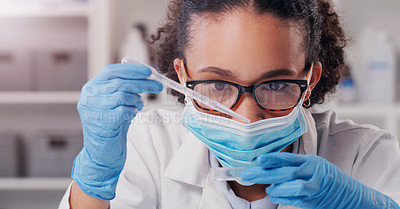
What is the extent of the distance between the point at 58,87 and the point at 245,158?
142 centimetres

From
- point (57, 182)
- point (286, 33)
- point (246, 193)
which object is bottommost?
point (57, 182)

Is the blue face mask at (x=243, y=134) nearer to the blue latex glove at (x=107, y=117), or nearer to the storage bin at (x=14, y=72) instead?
the blue latex glove at (x=107, y=117)

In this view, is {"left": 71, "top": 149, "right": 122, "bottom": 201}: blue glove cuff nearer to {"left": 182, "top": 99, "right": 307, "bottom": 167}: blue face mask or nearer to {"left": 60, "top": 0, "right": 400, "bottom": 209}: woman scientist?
{"left": 60, "top": 0, "right": 400, "bottom": 209}: woman scientist

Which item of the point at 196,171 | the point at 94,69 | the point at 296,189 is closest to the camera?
the point at 296,189

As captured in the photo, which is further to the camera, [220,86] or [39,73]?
[39,73]

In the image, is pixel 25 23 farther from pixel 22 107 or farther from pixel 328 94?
pixel 328 94

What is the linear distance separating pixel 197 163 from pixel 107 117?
0.30 metres

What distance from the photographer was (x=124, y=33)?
2061 millimetres

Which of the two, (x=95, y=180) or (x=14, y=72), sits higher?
(x=14, y=72)

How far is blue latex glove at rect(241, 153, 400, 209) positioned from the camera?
72 centimetres

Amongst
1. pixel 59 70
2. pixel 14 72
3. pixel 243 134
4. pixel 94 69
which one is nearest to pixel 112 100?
pixel 243 134

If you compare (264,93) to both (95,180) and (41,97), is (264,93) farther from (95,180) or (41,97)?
(41,97)

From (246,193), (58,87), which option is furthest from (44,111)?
(246,193)

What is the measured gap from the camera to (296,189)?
71 centimetres
